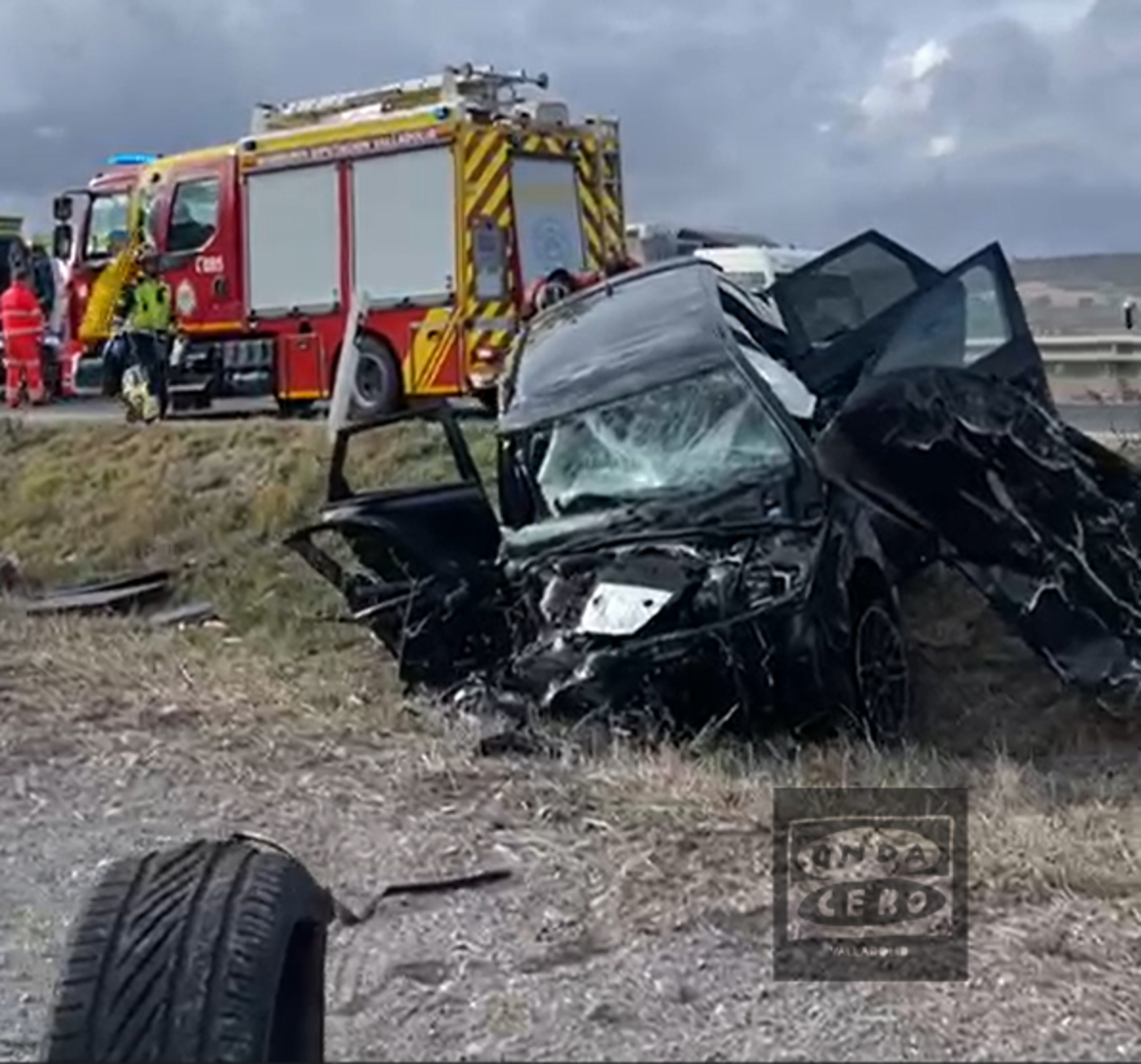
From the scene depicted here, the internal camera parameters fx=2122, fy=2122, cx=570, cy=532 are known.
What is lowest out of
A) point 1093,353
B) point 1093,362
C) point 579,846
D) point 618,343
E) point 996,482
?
point 579,846

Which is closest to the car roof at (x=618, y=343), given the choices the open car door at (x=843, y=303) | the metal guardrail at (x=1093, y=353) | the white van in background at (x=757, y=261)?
the open car door at (x=843, y=303)

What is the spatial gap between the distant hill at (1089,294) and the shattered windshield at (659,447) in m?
14.7

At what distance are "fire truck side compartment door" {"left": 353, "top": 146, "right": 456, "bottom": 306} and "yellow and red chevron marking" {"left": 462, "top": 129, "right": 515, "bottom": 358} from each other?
6.3 inches

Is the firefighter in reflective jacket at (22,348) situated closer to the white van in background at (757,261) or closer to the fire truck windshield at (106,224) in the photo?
the fire truck windshield at (106,224)

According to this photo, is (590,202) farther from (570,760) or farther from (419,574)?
(570,760)

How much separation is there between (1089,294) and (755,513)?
24090mm

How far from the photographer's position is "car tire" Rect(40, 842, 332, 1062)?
3199 mm

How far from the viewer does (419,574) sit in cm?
894

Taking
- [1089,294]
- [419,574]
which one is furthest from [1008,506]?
[1089,294]

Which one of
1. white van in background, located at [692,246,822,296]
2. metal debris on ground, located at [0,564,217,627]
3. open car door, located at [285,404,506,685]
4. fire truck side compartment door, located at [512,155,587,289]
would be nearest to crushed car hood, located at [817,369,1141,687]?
open car door, located at [285,404,506,685]

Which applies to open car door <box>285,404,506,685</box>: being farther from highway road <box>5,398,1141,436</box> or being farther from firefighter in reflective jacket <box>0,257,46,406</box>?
firefighter in reflective jacket <box>0,257,46,406</box>

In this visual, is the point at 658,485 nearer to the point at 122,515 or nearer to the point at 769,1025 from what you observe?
the point at 769,1025

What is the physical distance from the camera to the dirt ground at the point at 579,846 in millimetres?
4656

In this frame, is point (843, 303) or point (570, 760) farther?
point (843, 303)
